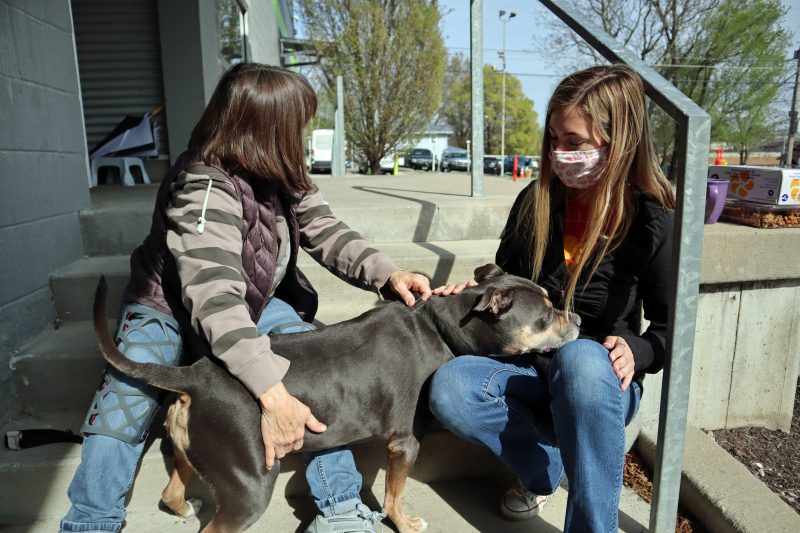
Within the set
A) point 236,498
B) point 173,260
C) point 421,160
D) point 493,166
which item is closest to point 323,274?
point 173,260

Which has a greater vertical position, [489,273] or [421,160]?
[421,160]

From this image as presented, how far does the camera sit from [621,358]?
2191 mm

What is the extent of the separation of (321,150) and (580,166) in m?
29.7

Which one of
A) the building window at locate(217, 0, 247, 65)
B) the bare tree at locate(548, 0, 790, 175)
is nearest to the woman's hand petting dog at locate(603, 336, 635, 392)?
the building window at locate(217, 0, 247, 65)

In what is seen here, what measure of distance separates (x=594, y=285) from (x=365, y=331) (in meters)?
1.04

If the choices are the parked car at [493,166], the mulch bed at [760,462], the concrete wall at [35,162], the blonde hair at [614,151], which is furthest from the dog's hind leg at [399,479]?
the parked car at [493,166]

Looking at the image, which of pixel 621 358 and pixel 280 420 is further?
pixel 621 358

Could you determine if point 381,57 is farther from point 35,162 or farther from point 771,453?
point 771,453

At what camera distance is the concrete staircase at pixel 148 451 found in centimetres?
255

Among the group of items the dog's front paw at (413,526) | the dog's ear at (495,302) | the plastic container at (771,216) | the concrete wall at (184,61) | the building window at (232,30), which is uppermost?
the building window at (232,30)

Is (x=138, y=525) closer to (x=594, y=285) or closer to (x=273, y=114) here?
(x=273, y=114)

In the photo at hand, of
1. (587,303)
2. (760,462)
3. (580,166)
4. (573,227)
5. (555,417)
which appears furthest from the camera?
(760,462)

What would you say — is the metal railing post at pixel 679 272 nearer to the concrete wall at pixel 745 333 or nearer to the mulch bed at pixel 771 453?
the concrete wall at pixel 745 333

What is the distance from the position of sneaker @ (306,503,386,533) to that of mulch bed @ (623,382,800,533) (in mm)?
1376
